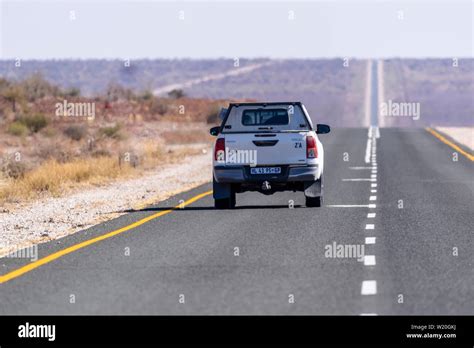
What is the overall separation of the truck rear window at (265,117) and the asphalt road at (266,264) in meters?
1.57

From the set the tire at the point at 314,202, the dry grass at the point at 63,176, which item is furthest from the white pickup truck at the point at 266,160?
the dry grass at the point at 63,176

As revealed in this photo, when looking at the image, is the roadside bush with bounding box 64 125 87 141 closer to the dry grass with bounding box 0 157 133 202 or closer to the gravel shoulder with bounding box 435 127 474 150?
the gravel shoulder with bounding box 435 127 474 150

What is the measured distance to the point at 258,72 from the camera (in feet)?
629

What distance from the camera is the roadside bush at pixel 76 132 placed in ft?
180

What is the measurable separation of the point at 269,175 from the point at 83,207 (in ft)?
13.6

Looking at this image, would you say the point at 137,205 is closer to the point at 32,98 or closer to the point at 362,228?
the point at 362,228

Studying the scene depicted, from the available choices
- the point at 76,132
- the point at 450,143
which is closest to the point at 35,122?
the point at 76,132

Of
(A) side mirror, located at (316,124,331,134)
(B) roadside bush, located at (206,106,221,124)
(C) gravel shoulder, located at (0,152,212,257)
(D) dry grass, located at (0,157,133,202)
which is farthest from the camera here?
(B) roadside bush, located at (206,106,221,124)

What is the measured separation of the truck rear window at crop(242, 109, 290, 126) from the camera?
74.3ft

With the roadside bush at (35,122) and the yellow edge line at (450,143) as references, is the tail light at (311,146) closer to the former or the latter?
the yellow edge line at (450,143)

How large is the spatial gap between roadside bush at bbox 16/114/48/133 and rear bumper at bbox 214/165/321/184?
120ft

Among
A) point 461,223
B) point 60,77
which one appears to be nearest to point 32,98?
point 461,223

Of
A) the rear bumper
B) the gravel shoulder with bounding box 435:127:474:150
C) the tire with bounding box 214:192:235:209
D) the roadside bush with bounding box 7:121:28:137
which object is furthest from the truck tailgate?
the roadside bush with bounding box 7:121:28:137

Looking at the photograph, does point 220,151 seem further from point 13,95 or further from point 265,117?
point 13,95
